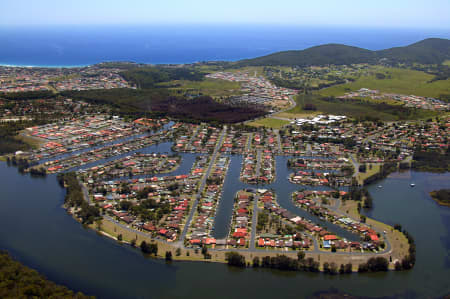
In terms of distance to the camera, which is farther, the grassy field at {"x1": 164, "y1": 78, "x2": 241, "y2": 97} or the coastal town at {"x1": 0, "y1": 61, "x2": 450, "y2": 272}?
the grassy field at {"x1": 164, "y1": 78, "x2": 241, "y2": 97}

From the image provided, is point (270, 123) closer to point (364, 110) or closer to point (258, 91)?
point (364, 110)

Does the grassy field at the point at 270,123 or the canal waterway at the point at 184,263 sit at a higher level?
the grassy field at the point at 270,123

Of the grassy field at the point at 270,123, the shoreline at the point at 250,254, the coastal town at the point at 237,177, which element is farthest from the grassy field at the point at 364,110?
the shoreline at the point at 250,254

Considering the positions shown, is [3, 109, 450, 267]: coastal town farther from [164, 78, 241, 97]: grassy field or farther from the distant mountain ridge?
the distant mountain ridge

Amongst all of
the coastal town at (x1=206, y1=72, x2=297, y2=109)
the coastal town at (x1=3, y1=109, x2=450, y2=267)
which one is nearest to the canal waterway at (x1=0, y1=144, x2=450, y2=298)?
the coastal town at (x1=3, y1=109, x2=450, y2=267)

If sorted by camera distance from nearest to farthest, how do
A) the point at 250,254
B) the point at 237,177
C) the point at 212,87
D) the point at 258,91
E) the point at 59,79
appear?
the point at 250,254 → the point at 237,177 → the point at 258,91 → the point at 212,87 → the point at 59,79

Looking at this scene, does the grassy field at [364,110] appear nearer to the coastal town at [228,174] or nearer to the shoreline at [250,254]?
the coastal town at [228,174]

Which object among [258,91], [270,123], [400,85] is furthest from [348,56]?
[270,123]
